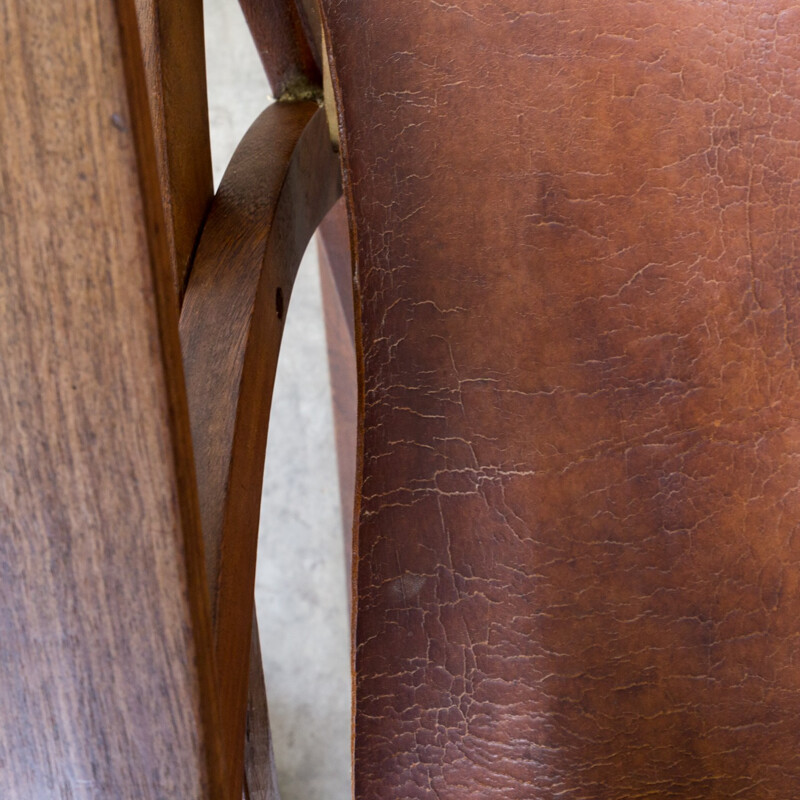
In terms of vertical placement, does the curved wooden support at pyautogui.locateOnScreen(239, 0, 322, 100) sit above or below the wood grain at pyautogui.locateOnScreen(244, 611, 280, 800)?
above

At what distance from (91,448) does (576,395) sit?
344 mm

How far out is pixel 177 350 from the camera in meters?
0.28

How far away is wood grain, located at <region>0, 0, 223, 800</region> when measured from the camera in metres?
0.26

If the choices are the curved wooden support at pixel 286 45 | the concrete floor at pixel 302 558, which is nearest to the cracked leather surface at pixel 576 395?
the curved wooden support at pixel 286 45

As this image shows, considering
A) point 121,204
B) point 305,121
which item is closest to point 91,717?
point 121,204

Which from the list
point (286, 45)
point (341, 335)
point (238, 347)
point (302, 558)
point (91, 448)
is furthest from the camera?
point (302, 558)

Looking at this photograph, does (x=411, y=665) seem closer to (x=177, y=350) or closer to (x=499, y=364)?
(x=499, y=364)

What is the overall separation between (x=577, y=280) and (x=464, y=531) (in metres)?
0.17

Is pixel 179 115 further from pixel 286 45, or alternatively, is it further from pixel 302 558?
pixel 302 558

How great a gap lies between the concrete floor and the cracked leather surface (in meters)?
1.68

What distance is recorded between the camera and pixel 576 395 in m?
0.55

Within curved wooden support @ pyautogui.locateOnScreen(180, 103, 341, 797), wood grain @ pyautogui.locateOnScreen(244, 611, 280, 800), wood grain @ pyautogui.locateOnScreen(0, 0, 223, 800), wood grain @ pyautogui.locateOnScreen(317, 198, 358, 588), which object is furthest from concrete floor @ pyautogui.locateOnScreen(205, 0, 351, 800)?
wood grain @ pyautogui.locateOnScreen(0, 0, 223, 800)

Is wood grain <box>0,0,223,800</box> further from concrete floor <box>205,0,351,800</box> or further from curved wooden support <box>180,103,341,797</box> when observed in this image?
concrete floor <box>205,0,351,800</box>

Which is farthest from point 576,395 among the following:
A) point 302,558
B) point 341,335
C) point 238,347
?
point 302,558
